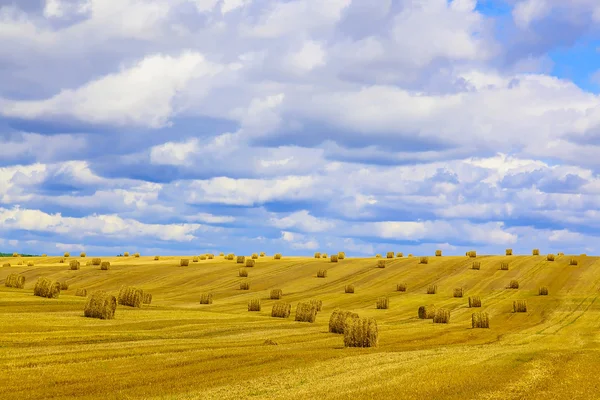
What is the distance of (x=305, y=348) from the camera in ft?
82.7

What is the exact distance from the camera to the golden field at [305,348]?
17.0 m

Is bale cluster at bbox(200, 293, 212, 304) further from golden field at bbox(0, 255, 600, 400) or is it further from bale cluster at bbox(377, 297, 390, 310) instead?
bale cluster at bbox(377, 297, 390, 310)

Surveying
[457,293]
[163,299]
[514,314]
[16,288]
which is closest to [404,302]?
[457,293]

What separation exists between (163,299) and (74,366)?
3196 centimetres

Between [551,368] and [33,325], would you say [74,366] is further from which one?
[551,368]

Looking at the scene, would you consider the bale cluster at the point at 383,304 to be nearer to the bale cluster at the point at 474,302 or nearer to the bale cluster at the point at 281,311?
the bale cluster at the point at 474,302

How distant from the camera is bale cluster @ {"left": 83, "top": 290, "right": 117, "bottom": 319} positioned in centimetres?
3094

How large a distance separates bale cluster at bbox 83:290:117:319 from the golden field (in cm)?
57

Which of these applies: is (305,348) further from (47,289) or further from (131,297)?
(47,289)

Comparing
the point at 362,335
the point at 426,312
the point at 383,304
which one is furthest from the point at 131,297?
the point at 383,304

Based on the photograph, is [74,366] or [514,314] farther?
[514,314]

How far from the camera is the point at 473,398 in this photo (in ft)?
52.2

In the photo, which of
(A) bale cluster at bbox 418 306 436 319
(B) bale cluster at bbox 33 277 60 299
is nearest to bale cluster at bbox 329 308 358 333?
(A) bale cluster at bbox 418 306 436 319

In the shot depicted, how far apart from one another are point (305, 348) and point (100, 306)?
10.6 m
